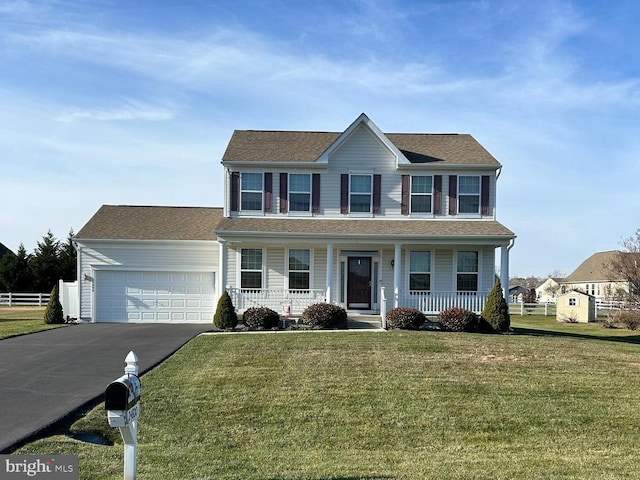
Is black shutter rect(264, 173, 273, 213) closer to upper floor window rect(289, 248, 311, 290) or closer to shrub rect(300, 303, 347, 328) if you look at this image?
upper floor window rect(289, 248, 311, 290)

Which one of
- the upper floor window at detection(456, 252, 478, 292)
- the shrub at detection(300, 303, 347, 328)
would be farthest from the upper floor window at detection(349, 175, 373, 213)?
the shrub at detection(300, 303, 347, 328)

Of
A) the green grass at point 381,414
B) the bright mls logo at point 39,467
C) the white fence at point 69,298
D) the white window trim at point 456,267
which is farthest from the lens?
the white fence at point 69,298

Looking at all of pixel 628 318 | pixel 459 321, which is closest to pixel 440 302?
pixel 459 321

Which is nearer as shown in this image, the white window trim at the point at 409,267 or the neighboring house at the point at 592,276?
the white window trim at the point at 409,267

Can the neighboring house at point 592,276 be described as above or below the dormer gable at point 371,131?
below

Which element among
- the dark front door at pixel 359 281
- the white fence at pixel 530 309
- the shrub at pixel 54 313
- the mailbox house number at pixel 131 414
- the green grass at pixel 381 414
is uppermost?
the dark front door at pixel 359 281

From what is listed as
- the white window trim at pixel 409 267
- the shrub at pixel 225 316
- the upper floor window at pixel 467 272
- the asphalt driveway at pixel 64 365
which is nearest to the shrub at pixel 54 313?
the asphalt driveway at pixel 64 365

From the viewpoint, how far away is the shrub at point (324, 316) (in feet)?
59.6

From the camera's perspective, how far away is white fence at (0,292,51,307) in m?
36.7

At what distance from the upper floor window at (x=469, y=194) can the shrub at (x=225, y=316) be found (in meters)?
9.64

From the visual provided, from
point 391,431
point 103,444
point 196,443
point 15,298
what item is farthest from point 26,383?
point 15,298

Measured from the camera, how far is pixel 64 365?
12969mm

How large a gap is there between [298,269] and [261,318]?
142 inches

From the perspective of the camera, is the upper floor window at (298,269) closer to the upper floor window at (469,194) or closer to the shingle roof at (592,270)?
the upper floor window at (469,194)
